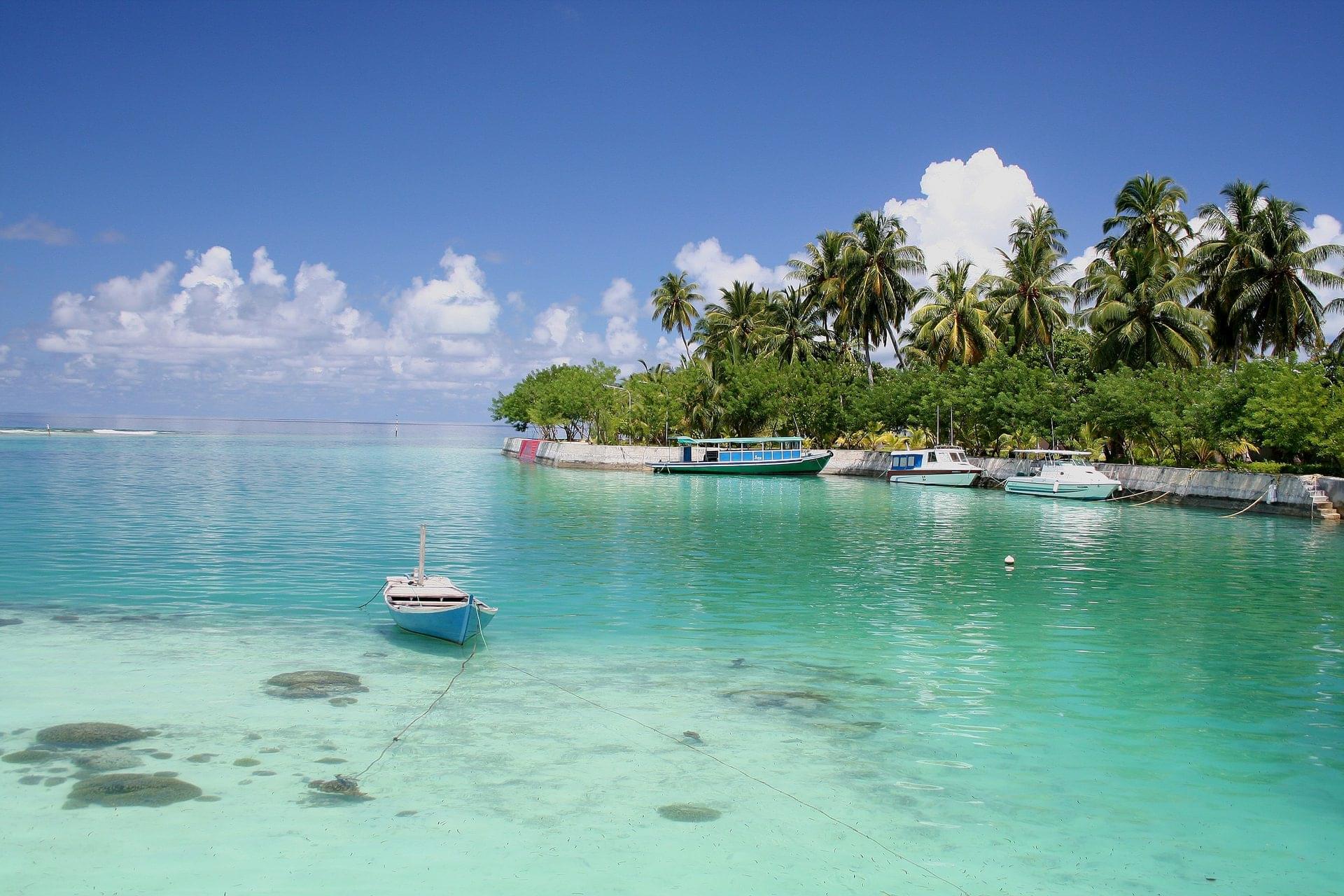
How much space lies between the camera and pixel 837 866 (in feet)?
26.5

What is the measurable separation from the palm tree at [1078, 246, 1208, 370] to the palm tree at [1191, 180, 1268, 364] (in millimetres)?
1329

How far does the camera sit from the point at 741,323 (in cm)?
8475

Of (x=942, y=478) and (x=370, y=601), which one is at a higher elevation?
(x=942, y=478)

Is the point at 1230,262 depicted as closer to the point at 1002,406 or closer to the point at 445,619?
the point at 1002,406

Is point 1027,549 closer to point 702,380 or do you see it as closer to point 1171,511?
point 1171,511

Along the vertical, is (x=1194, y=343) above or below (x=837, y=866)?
above

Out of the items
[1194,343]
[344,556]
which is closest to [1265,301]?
[1194,343]

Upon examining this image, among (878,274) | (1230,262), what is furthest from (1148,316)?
(878,274)

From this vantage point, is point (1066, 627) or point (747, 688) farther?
point (1066, 627)

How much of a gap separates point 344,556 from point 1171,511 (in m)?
35.4

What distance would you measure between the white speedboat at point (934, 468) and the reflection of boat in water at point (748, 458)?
7.82 metres

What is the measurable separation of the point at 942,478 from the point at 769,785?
51698 millimetres

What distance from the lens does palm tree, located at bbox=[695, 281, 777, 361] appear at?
275 feet

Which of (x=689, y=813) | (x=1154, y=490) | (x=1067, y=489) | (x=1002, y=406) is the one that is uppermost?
(x=1002, y=406)
